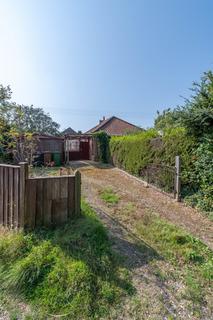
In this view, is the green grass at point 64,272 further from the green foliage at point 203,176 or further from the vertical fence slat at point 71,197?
the green foliage at point 203,176

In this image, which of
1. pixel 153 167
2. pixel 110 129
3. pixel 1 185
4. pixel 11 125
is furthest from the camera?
pixel 110 129

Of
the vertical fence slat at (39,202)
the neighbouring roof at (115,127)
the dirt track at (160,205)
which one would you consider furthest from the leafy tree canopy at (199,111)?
the neighbouring roof at (115,127)

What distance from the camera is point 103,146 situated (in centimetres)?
1669

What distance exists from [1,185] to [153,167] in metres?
5.88

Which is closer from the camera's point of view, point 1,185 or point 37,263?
point 37,263

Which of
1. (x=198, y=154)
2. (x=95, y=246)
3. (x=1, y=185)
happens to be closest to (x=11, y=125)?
(x=1, y=185)

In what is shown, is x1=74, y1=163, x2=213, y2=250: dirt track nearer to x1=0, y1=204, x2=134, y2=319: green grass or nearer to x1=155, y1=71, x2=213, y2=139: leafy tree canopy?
x1=0, y1=204, x2=134, y2=319: green grass

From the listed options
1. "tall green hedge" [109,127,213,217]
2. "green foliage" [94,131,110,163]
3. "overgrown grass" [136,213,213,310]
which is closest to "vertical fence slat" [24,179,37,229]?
"overgrown grass" [136,213,213,310]

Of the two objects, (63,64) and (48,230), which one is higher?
(63,64)

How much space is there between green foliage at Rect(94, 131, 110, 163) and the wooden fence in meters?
11.5

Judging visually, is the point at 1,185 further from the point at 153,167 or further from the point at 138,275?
the point at 153,167

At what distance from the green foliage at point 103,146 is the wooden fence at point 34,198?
11523 mm

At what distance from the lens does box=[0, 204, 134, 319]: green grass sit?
111 inches

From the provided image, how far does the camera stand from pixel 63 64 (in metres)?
10.5
